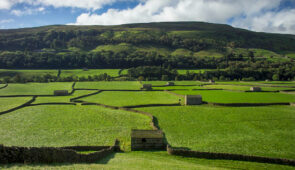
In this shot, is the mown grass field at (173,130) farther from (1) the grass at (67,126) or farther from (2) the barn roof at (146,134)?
(2) the barn roof at (146,134)

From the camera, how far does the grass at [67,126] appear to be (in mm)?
29406

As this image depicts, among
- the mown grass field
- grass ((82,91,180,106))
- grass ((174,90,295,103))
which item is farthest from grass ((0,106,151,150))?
grass ((174,90,295,103))

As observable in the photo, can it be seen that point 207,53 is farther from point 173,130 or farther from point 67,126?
point 67,126

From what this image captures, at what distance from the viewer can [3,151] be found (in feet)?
43.1

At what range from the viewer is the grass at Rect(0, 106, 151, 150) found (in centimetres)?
2941

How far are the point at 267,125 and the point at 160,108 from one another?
68.7ft

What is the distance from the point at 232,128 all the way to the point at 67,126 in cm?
2635

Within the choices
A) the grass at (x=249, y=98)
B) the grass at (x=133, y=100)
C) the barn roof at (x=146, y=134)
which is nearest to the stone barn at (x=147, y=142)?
the barn roof at (x=146, y=134)

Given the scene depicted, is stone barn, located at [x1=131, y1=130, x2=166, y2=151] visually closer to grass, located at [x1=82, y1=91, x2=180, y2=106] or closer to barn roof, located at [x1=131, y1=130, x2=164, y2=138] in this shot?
barn roof, located at [x1=131, y1=130, x2=164, y2=138]

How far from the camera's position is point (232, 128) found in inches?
1362

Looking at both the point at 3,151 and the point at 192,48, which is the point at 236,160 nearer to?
the point at 3,151

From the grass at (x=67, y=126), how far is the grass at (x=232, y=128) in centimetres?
595

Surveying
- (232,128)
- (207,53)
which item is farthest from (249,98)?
(207,53)

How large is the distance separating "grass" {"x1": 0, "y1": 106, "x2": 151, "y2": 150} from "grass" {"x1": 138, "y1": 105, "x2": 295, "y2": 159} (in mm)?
5947
